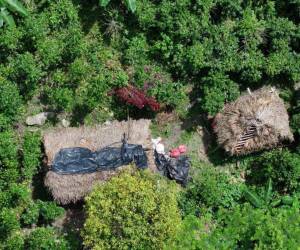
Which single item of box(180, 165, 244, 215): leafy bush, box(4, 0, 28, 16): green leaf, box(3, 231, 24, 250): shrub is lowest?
box(3, 231, 24, 250): shrub

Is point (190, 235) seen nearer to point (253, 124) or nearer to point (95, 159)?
point (95, 159)

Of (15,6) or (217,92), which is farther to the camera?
(217,92)

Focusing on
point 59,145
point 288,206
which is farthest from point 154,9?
point 288,206

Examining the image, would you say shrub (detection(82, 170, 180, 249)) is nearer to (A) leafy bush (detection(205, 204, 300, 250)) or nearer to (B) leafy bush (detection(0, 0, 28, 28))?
(A) leafy bush (detection(205, 204, 300, 250))

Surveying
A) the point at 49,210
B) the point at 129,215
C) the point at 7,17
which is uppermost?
the point at 7,17

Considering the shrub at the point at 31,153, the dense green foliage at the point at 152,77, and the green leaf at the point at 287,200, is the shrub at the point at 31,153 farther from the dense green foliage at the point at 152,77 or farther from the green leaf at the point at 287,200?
the green leaf at the point at 287,200

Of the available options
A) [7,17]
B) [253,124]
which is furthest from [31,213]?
[253,124]

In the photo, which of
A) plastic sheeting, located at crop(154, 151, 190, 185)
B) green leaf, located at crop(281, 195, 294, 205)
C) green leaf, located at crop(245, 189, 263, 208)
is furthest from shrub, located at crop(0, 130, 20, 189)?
green leaf, located at crop(281, 195, 294, 205)
